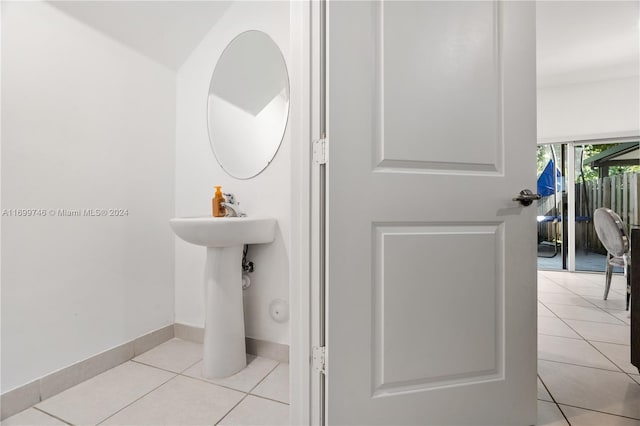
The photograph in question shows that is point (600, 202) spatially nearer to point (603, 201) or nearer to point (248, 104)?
point (603, 201)

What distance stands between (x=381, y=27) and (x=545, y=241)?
16.2 ft

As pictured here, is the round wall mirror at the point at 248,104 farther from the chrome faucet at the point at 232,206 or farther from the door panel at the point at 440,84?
the door panel at the point at 440,84

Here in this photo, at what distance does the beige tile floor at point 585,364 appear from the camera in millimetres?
1211

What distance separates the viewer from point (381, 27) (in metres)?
1.01

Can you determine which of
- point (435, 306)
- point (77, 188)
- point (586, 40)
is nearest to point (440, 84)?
point (435, 306)

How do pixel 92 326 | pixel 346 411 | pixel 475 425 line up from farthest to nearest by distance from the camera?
pixel 92 326 → pixel 475 425 → pixel 346 411

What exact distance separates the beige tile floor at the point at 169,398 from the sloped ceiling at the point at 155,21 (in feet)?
5.88

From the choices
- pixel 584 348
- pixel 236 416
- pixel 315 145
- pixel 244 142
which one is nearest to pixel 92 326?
pixel 236 416

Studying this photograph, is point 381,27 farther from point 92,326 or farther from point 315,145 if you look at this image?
point 92,326

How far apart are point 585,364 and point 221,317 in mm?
1979

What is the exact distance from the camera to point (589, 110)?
392 centimetres

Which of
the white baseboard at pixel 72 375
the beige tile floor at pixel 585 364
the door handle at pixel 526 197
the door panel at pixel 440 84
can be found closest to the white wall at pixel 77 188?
the white baseboard at pixel 72 375

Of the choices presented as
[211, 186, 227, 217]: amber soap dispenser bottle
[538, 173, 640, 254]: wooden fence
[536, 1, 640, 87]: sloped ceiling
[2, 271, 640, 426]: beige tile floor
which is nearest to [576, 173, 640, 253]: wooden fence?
[538, 173, 640, 254]: wooden fence

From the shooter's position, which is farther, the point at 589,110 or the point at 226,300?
the point at 589,110
